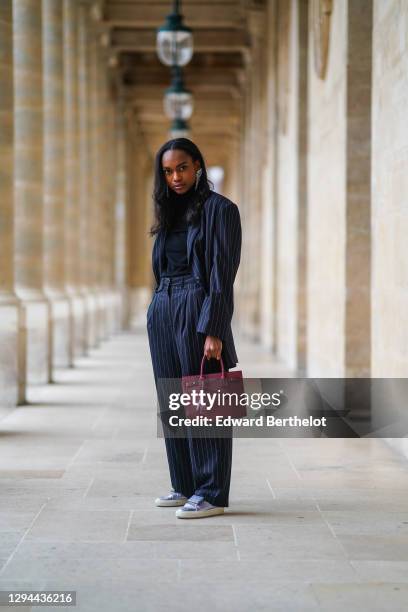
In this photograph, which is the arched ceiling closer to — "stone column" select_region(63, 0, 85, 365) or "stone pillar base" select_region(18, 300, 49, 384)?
"stone column" select_region(63, 0, 85, 365)

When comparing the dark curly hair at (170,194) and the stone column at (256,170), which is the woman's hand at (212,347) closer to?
the dark curly hair at (170,194)

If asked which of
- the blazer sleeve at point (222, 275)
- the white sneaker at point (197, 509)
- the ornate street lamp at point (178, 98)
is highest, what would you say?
the ornate street lamp at point (178, 98)

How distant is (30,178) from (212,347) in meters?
8.14

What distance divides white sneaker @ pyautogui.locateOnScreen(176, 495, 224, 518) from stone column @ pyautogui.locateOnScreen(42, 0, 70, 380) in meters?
9.91

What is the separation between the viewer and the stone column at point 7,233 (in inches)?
Answer: 408

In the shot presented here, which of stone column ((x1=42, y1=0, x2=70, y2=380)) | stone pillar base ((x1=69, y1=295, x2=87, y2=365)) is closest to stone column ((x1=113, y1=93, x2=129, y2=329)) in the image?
stone pillar base ((x1=69, y1=295, x2=87, y2=365))

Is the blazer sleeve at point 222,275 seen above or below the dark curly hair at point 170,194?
below

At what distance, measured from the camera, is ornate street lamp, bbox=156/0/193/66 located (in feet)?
44.2

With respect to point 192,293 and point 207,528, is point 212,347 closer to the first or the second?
point 192,293

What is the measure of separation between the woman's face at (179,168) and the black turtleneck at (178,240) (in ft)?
0.21

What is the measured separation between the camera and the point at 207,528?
5281mm

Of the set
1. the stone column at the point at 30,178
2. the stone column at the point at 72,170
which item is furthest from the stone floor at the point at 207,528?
the stone column at the point at 72,170

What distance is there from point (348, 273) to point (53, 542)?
5.10 m

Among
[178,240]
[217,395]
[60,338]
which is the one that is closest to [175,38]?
[60,338]
